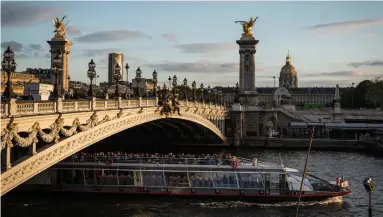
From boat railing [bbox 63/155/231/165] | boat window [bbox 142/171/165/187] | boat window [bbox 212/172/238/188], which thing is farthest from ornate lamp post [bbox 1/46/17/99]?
boat window [bbox 212/172/238/188]

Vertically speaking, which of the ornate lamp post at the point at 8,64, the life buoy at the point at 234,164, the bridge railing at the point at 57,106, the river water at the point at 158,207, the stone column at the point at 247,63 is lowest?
the river water at the point at 158,207

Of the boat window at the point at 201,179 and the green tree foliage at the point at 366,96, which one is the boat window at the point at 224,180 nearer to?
the boat window at the point at 201,179

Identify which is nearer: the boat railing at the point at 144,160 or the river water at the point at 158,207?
the river water at the point at 158,207

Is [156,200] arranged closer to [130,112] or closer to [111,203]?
[111,203]

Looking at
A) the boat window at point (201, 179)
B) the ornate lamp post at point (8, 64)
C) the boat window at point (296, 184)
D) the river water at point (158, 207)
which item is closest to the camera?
the ornate lamp post at point (8, 64)

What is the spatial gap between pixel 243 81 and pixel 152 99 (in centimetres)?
6222

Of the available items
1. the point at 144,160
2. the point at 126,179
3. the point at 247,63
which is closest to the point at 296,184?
the point at 144,160

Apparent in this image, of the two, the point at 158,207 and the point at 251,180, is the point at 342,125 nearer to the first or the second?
the point at 251,180

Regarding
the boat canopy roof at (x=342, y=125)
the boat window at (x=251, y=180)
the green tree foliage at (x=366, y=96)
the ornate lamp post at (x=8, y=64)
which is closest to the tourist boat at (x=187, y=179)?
the boat window at (x=251, y=180)

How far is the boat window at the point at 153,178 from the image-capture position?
39.8 meters

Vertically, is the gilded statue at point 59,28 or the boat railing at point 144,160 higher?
the gilded statue at point 59,28

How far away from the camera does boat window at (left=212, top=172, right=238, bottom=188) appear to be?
39656 millimetres

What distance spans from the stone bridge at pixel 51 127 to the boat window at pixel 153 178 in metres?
3.77

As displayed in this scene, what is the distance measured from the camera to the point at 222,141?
84.2 m
